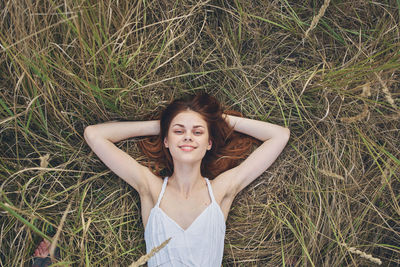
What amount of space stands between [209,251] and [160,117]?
1183 mm

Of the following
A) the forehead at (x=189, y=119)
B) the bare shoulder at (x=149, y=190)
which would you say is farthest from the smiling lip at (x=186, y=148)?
the bare shoulder at (x=149, y=190)

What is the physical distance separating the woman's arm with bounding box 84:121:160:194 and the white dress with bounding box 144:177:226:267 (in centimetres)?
26

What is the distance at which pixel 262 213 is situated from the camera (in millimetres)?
3096

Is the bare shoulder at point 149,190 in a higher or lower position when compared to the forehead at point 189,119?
lower

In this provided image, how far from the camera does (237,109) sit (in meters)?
3.15

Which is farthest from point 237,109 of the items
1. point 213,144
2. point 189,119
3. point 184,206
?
point 184,206

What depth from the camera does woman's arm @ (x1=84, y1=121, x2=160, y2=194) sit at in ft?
9.07

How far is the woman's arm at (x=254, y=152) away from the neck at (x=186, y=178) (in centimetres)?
22

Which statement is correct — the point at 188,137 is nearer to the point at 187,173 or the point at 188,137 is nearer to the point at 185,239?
the point at 187,173

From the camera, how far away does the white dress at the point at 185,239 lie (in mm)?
2652

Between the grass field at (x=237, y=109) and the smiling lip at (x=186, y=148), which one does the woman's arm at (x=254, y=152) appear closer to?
the grass field at (x=237, y=109)

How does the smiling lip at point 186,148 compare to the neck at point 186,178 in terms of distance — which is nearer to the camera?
the smiling lip at point 186,148

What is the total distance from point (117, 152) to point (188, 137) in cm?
62

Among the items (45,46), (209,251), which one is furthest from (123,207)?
(45,46)
